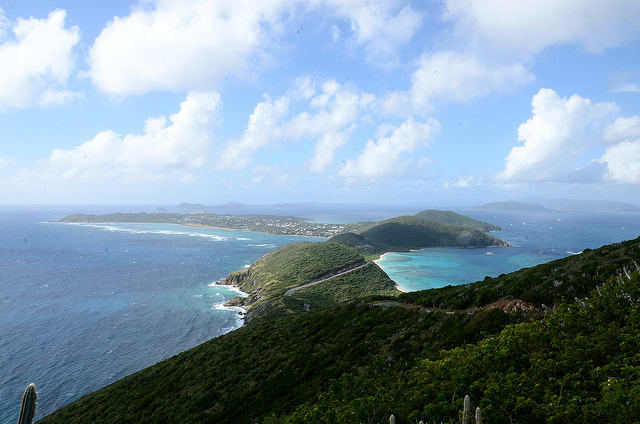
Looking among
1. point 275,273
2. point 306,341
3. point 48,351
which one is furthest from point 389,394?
point 275,273

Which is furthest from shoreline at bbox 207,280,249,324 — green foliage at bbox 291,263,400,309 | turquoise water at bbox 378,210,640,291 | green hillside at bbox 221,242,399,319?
turquoise water at bbox 378,210,640,291

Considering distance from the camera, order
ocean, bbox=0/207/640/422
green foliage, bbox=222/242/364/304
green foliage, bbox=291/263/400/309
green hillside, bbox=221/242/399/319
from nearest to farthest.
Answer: ocean, bbox=0/207/640/422, green hillside, bbox=221/242/399/319, green foliage, bbox=291/263/400/309, green foliage, bbox=222/242/364/304

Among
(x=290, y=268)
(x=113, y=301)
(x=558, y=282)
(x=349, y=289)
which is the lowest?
(x=113, y=301)

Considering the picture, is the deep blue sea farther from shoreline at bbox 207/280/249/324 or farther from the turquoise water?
the turquoise water

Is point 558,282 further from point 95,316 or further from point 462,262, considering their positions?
point 462,262

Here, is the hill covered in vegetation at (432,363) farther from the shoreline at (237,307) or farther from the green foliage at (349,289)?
the green foliage at (349,289)

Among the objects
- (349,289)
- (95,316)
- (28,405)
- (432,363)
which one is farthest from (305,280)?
(28,405)

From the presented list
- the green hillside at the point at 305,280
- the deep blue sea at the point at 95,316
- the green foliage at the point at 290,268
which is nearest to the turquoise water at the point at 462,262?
the green hillside at the point at 305,280
